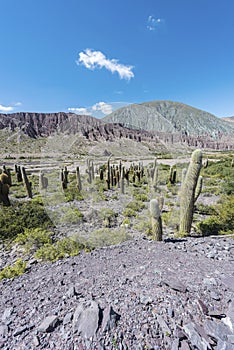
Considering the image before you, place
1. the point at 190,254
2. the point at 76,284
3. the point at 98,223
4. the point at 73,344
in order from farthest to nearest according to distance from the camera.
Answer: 1. the point at 98,223
2. the point at 190,254
3. the point at 76,284
4. the point at 73,344

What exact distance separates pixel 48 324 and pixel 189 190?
19.2 ft

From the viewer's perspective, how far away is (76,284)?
3.73 metres

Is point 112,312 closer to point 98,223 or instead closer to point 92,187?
point 98,223

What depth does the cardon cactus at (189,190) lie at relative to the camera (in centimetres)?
652

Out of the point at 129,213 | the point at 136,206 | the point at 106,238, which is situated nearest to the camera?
the point at 106,238

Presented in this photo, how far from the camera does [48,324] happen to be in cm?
248

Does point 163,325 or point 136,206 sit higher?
point 163,325

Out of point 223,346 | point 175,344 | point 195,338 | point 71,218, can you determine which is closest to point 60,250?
point 71,218

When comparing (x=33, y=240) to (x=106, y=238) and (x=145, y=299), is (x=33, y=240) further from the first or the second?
(x=145, y=299)

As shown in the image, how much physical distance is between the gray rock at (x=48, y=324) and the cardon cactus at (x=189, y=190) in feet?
18.4

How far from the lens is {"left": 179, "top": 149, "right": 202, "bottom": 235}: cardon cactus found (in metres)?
6.52

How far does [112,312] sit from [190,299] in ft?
4.16

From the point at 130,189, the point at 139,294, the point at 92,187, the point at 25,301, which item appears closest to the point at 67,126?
the point at 25,301

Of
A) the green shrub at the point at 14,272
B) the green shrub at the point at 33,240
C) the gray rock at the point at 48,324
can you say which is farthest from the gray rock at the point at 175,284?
the green shrub at the point at 33,240
